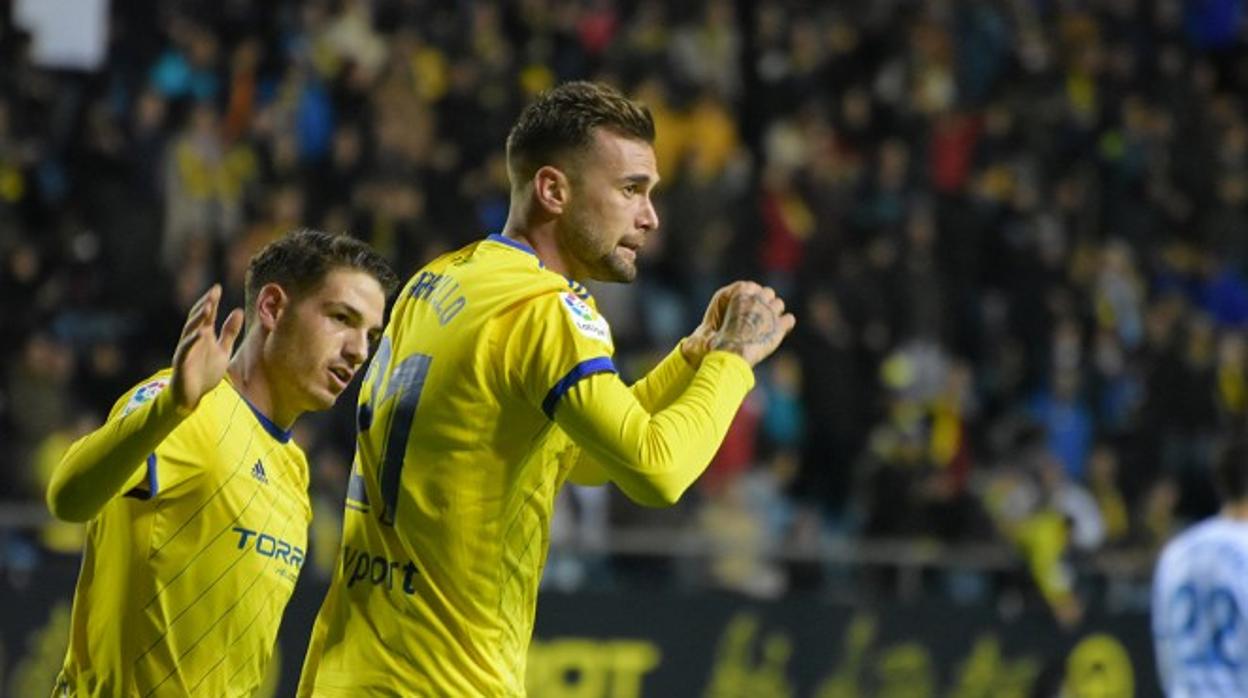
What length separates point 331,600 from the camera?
5.11 meters

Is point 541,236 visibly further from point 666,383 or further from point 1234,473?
point 1234,473

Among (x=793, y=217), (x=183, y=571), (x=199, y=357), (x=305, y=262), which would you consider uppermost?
(x=793, y=217)

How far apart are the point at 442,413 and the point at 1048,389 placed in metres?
12.7

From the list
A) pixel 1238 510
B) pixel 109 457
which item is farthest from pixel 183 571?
pixel 1238 510

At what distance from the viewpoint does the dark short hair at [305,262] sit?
17.8 feet

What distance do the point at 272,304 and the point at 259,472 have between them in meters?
0.43

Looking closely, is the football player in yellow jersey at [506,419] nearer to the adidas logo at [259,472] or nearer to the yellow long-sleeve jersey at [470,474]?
the yellow long-sleeve jersey at [470,474]

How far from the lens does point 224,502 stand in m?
5.21

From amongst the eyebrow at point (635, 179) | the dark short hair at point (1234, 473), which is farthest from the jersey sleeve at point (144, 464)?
the dark short hair at point (1234, 473)

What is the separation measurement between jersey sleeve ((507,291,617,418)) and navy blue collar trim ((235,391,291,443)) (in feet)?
2.92

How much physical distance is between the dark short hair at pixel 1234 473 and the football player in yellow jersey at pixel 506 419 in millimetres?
3005

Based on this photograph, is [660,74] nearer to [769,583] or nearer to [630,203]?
[769,583]

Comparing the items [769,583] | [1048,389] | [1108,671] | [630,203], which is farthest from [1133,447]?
[630,203]

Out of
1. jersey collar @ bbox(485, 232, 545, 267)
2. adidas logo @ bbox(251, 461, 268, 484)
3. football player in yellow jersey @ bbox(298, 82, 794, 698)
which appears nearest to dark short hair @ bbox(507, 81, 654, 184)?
football player in yellow jersey @ bbox(298, 82, 794, 698)
